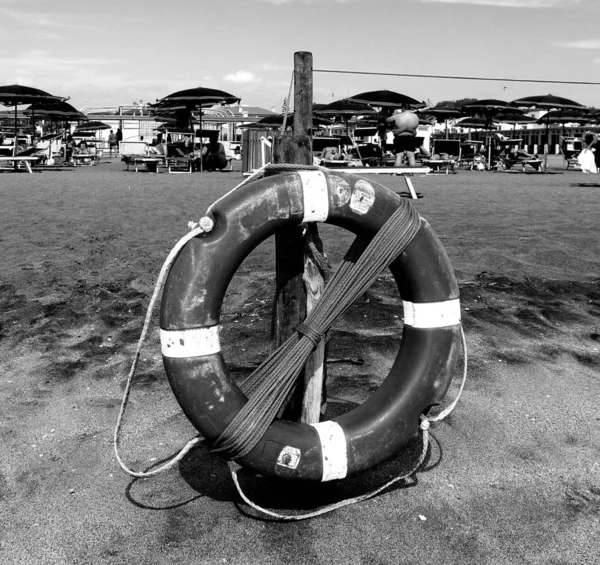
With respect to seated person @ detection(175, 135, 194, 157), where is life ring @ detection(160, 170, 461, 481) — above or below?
below

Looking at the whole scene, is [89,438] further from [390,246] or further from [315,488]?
[390,246]

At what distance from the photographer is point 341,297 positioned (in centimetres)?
262

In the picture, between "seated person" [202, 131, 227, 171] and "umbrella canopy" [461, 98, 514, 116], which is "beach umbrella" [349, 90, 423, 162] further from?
"seated person" [202, 131, 227, 171]

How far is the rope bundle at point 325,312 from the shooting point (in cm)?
249

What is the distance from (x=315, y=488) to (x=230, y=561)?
0.53 metres

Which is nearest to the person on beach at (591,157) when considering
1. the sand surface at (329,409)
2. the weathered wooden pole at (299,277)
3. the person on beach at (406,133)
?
the person on beach at (406,133)

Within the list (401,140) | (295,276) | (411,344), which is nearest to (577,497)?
(411,344)

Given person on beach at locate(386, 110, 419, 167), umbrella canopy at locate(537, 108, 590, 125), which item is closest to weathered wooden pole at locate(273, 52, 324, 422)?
person on beach at locate(386, 110, 419, 167)

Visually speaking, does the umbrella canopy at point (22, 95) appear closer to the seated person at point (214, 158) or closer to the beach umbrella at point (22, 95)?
Result: the beach umbrella at point (22, 95)

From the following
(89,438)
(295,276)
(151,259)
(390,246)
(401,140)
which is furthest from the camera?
(401,140)

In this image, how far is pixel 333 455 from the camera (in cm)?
246

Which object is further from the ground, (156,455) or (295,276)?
(295,276)

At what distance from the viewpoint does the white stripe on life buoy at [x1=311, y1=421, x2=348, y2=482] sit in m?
2.46

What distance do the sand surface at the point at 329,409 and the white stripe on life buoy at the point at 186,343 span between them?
0.60 metres
